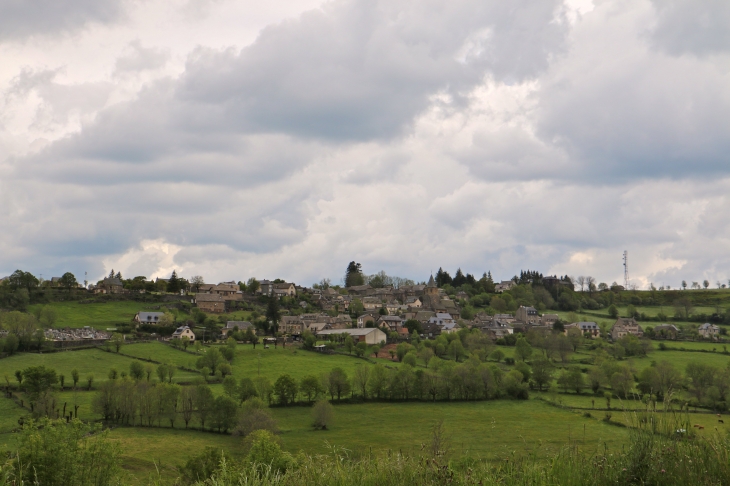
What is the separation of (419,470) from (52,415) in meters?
58.5

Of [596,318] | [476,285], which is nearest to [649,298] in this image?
[596,318]

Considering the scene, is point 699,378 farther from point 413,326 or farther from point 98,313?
point 98,313

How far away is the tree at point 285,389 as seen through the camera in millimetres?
70375

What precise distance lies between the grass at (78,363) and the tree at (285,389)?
12.6m

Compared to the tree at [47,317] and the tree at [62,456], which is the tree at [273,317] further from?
the tree at [62,456]

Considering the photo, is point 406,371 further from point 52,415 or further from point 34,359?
point 34,359

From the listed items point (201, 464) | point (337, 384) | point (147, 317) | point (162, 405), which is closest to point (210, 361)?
point (337, 384)

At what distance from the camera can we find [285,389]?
7050 cm

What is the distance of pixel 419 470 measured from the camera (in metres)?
8.51

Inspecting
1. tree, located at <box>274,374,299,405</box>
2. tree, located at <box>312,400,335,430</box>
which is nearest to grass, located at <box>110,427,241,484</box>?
tree, located at <box>312,400,335,430</box>

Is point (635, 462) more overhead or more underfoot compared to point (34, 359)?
more overhead

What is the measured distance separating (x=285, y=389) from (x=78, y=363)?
97.7 feet

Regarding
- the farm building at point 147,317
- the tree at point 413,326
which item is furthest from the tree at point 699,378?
the farm building at point 147,317

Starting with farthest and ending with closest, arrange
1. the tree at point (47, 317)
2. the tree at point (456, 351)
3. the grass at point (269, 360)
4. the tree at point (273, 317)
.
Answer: the tree at point (273, 317) → the tree at point (456, 351) → the tree at point (47, 317) → the grass at point (269, 360)
